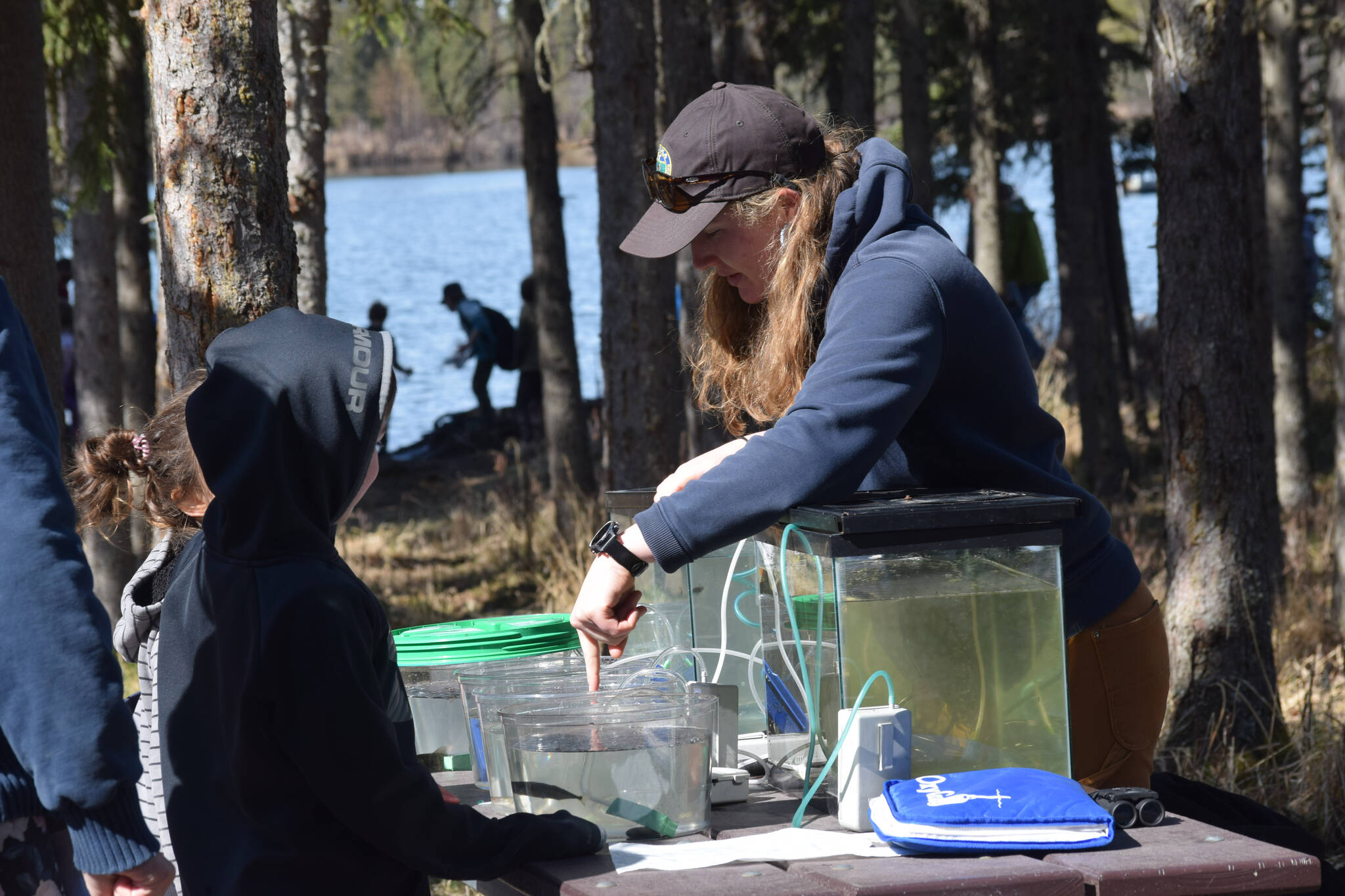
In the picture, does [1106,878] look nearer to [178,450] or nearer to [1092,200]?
[178,450]

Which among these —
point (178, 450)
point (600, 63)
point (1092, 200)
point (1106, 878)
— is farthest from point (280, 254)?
point (1092, 200)

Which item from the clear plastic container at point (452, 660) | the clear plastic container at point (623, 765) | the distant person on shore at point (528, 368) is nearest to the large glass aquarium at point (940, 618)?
Result: the clear plastic container at point (623, 765)

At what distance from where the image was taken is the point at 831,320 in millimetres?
2088

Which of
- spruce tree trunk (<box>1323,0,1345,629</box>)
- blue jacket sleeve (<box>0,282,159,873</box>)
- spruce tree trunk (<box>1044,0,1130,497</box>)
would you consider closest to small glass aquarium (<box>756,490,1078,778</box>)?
blue jacket sleeve (<box>0,282,159,873</box>)

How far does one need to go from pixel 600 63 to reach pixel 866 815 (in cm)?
520

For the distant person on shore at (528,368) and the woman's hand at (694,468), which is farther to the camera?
the distant person on shore at (528,368)

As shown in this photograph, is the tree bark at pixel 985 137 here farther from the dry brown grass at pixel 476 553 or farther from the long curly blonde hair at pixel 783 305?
the long curly blonde hair at pixel 783 305

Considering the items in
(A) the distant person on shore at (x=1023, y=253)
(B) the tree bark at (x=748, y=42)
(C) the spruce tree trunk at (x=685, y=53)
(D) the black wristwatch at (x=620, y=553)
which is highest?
(B) the tree bark at (x=748, y=42)

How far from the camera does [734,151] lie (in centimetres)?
232

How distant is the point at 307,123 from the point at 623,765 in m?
4.28

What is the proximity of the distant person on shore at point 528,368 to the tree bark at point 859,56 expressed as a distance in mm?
5447

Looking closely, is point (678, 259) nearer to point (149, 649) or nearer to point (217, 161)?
point (217, 161)

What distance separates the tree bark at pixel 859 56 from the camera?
9.45 m

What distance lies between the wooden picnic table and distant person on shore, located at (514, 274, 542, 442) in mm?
12583
